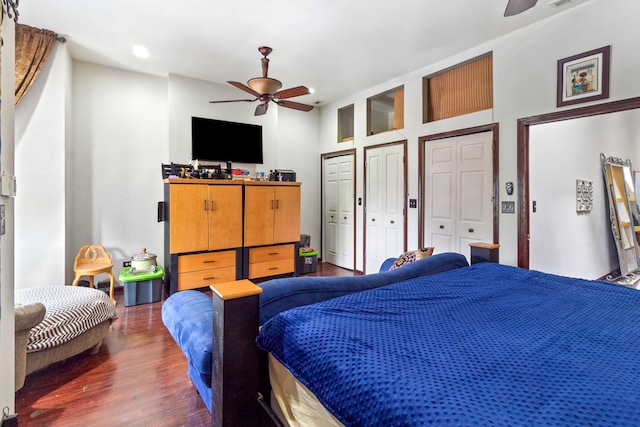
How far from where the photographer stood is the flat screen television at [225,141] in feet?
14.3

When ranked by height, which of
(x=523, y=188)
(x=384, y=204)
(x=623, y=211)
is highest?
(x=523, y=188)

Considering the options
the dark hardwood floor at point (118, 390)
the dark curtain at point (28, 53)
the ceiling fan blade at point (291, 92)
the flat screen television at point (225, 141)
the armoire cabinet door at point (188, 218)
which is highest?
the dark curtain at point (28, 53)

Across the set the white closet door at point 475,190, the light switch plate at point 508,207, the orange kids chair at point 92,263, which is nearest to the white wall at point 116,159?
the orange kids chair at point 92,263

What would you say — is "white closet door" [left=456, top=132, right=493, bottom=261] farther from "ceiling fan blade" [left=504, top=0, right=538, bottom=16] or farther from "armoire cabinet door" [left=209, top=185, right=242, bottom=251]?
"armoire cabinet door" [left=209, top=185, right=242, bottom=251]

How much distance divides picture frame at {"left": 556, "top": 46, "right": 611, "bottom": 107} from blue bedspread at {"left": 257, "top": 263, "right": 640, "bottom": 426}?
6.65 ft

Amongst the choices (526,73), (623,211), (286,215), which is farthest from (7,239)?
(623,211)

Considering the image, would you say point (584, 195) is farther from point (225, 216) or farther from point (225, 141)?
point (225, 141)

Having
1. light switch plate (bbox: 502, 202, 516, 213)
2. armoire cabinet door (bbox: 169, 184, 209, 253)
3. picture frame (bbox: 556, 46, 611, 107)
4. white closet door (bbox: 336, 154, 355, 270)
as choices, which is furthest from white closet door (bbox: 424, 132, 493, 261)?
armoire cabinet door (bbox: 169, 184, 209, 253)

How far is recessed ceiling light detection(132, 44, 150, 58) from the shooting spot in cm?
346

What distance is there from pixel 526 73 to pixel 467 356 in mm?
3258

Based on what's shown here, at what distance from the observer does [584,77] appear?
8.81 feet

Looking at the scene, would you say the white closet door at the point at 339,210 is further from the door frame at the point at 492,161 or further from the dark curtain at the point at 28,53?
the dark curtain at the point at 28,53

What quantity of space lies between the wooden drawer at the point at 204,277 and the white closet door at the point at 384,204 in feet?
7.06

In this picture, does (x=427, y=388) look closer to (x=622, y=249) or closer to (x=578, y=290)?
(x=578, y=290)
